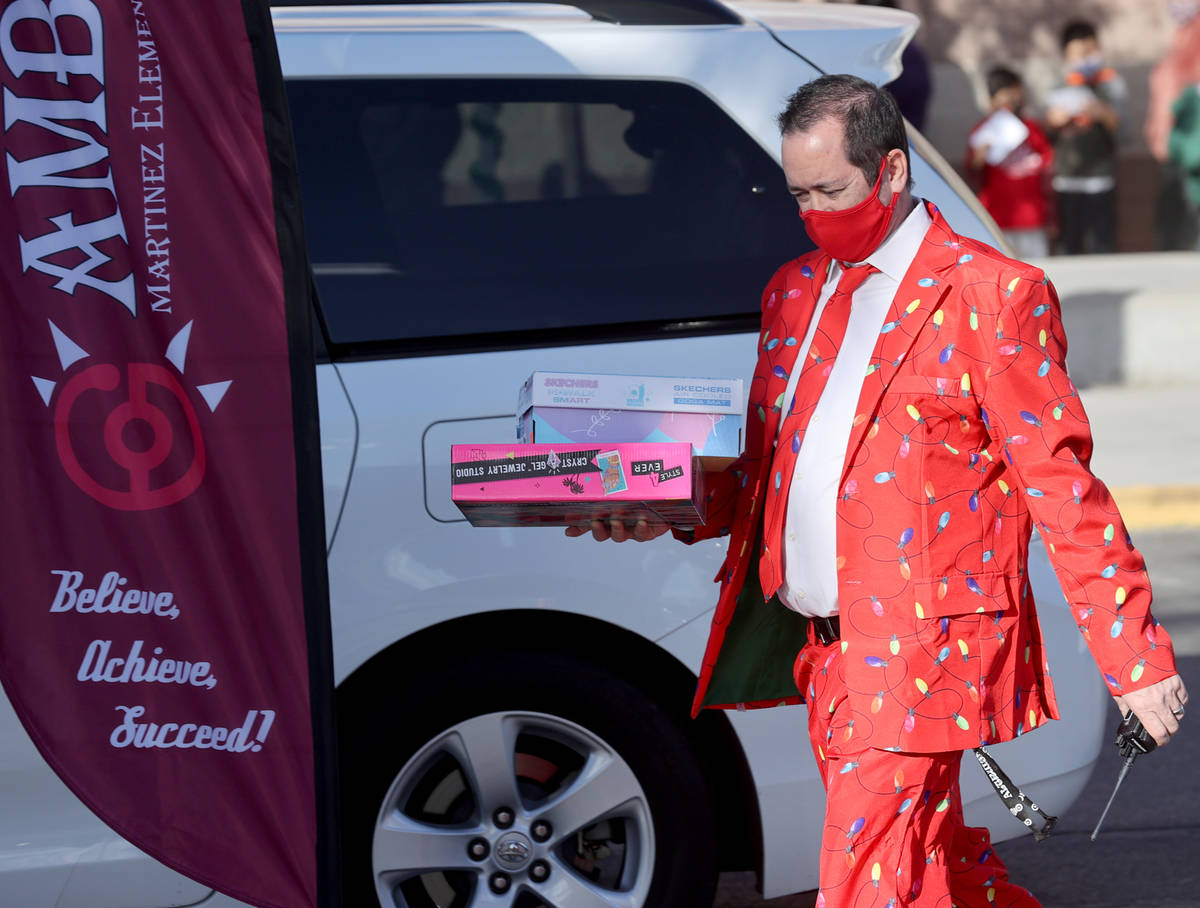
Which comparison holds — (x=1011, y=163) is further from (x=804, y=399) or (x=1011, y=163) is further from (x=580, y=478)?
(x=580, y=478)

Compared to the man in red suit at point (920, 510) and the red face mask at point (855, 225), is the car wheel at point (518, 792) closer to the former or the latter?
the man in red suit at point (920, 510)

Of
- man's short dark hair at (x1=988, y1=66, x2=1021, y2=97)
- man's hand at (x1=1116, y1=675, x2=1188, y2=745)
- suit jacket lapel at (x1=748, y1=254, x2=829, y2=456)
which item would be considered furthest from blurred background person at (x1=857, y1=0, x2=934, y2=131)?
man's hand at (x1=1116, y1=675, x2=1188, y2=745)

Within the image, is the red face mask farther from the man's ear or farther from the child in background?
the child in background

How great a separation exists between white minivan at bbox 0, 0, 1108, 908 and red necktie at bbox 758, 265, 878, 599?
0.48 metres

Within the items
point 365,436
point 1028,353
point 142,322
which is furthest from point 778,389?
point 142,322

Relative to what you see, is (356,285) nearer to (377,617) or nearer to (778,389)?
(377,617)

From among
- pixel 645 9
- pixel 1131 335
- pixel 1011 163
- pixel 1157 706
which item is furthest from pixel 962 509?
pixel 1011 163

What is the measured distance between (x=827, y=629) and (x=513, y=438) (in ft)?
2.42

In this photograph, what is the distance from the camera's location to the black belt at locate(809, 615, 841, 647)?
2.66m

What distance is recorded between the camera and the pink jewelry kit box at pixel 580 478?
2.44m

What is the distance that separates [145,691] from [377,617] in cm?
66

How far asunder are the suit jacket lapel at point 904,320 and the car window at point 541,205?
2.36 ft

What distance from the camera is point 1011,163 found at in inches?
427

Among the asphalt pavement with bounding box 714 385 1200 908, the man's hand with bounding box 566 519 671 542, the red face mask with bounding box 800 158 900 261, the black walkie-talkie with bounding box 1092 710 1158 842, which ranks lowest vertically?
the asphalt pavement with bounding box 714 385 1200 908
